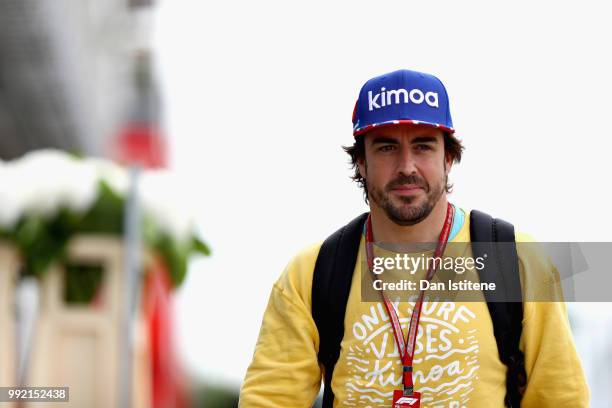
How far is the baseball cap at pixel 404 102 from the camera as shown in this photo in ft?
10.0

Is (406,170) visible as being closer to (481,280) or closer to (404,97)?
(404,97)

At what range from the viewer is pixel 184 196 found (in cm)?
735

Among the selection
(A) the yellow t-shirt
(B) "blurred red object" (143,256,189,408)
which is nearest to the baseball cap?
(A) the yellow t-shirt

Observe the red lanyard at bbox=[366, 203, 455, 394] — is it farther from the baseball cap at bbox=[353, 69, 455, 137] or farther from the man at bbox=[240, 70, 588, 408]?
the baseball cap at bbox=[353, 69, 455, 137]

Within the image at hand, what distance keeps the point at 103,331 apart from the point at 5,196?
1.14 meters

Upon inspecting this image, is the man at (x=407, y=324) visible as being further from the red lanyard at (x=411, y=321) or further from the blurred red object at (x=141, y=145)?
the blurred red object at (x=141, y=145)

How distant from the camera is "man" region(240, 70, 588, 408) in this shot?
9.63 ft

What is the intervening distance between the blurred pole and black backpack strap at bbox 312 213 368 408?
3902mm

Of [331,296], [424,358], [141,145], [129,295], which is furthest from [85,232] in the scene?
[424,358]

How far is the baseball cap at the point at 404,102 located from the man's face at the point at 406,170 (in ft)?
0.15

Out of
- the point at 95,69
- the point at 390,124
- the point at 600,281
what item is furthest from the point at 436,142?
the point at 95,69

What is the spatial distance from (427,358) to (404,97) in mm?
791

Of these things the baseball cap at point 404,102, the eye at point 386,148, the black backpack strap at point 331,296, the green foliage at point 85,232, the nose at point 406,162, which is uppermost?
the green foliage at point 85,232

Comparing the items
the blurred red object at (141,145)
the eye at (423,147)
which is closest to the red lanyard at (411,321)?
the eye at (423,147)
